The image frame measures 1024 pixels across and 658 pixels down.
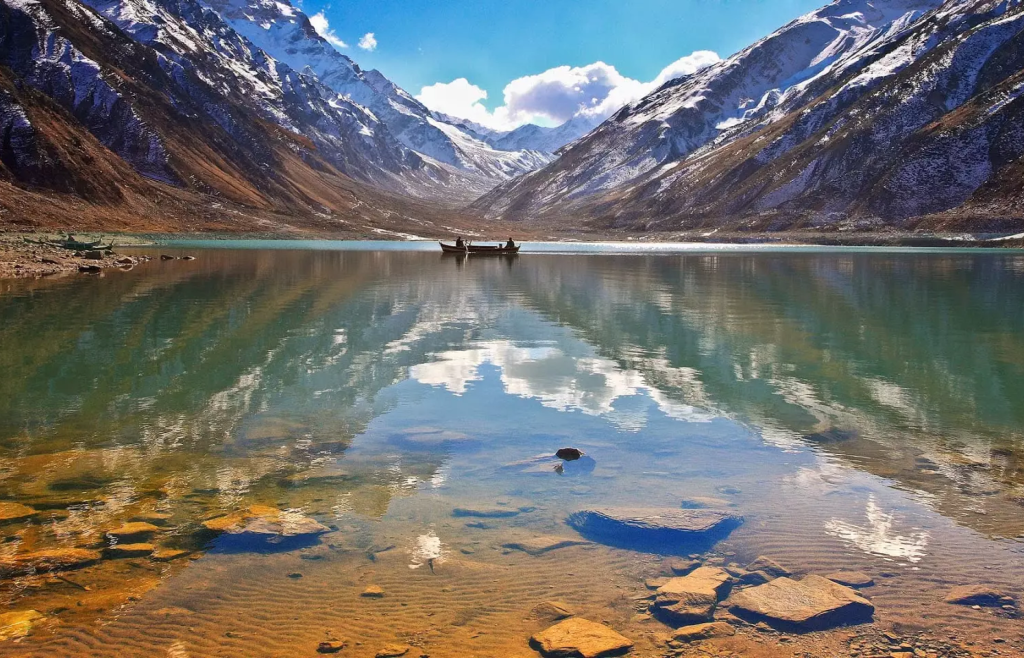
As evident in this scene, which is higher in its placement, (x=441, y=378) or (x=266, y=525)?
(x=441, y=378)

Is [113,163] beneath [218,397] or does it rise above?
above

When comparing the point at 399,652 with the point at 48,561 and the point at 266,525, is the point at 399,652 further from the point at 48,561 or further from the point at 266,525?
the point at 48,561

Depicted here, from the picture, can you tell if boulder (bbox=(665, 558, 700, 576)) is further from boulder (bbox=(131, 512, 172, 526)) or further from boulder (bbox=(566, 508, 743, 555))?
boulder (bbox=(131, 512, 172, 526))

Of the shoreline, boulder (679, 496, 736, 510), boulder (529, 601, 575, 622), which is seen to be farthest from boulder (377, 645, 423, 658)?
the shoreline

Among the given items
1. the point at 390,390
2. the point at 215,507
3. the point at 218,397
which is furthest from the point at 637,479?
the point at 218,397

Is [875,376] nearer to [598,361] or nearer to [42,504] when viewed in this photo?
A: [598,361]

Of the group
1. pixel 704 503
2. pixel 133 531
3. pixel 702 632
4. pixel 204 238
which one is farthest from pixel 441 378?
pixel 204 238
